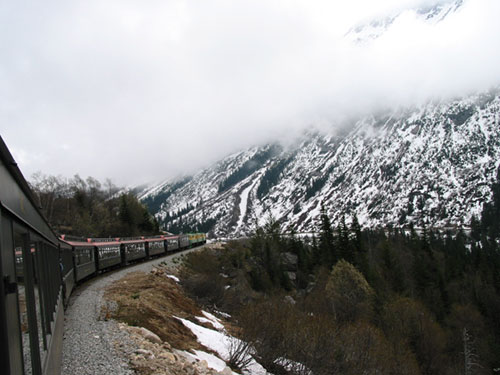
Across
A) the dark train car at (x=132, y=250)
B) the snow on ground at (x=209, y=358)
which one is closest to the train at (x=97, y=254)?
the dark train car at (x=132, y=250)

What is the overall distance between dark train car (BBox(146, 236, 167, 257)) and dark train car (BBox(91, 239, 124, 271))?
10.4m

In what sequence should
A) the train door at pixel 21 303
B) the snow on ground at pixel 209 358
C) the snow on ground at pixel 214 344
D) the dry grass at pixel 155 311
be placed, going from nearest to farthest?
the train door at pixel 21 303
the snow on ground at pixel 209 358
the snow on ground at pixel 214 344
the dry grass at pixel 155 311

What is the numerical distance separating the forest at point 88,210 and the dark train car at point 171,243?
18126mm

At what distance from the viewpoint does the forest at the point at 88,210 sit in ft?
227

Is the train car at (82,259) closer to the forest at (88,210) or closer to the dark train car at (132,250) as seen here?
the dark train car at (132,250)

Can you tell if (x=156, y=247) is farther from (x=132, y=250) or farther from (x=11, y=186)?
(x=11, y=186)

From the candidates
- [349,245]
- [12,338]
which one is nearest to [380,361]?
[12,338]

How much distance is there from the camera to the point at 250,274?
59250mm

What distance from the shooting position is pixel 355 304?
40062 mm

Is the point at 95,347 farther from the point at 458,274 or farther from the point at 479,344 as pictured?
the point at 458,274

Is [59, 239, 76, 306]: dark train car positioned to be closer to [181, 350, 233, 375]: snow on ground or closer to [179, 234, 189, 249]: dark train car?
[181, 350, 233, 375]: snow on ground

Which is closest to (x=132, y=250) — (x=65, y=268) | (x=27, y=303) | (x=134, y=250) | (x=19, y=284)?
(x=134, y=250)

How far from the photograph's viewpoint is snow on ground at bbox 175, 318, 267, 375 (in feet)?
36.2

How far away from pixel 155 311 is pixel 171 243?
1832 inches
